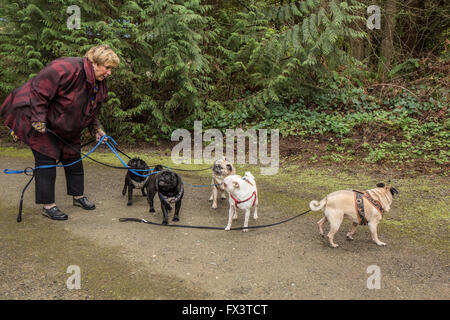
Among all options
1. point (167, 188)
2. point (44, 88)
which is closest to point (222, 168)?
point (167, 188)

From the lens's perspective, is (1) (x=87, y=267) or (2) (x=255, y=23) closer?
(1) (x=87, y=267)

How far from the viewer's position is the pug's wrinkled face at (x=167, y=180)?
4.93 m

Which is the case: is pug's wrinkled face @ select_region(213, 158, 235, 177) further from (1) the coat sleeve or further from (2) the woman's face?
(1) the coat sleeve

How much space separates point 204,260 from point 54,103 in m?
3.15

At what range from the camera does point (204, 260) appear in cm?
→ 414

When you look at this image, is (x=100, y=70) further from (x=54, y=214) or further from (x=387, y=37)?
(x=387, y=37)

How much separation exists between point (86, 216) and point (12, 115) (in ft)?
6.14

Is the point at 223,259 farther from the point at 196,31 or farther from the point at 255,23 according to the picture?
the point at 255,23

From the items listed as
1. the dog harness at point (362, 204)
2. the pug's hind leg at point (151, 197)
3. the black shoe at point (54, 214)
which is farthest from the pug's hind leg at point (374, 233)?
the black shoe at point (54, 214)

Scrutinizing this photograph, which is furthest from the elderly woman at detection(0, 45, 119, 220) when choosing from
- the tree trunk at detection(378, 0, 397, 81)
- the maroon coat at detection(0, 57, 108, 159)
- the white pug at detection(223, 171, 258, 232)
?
the tree trunk at detection(378, 0, 397, 81)

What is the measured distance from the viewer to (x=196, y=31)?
11.0 metres

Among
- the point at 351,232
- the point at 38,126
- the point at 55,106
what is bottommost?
the point at 351,232

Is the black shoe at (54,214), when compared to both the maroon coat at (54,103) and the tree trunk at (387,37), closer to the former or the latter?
the maroon coat at (54,103)
